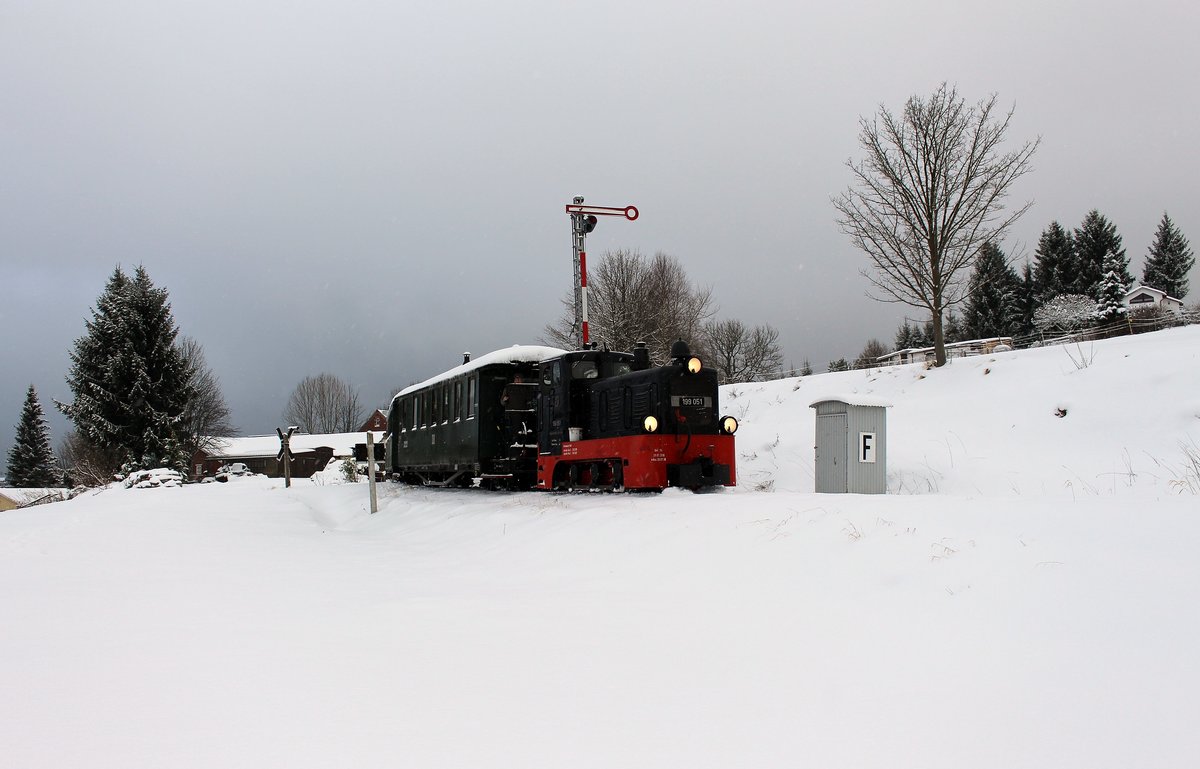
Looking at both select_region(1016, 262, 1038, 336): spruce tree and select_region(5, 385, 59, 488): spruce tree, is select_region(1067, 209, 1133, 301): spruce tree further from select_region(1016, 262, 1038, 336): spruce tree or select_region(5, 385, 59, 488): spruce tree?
select_region(5, 385, 59, 488): spruce tree

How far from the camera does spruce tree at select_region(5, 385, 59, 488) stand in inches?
2095

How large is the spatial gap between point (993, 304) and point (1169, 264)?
15717mm

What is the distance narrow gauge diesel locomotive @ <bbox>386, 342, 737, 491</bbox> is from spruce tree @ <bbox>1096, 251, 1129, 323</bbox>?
39.8 m

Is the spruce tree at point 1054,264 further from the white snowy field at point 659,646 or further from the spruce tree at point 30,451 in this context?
the spruce tree at point 30,451

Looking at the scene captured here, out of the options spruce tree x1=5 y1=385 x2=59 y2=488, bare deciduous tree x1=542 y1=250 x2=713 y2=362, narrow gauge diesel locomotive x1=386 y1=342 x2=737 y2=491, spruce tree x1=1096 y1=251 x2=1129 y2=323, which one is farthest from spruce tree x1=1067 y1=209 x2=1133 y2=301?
spruce tree x1=5 y1=385 x2=59 y2=488

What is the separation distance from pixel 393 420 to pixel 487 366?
31.3ft

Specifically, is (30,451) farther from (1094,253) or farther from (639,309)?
(1094,253)

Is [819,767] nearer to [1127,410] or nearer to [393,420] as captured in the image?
[1127,410]

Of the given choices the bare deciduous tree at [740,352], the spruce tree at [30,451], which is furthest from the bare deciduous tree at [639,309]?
the spruce tree at [30,451]

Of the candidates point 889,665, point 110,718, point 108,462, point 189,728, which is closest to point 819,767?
point 889,665

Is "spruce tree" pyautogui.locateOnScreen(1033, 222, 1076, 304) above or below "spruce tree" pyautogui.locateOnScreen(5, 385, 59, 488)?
above

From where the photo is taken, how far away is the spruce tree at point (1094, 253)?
48906mm

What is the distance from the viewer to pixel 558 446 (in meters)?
12.7

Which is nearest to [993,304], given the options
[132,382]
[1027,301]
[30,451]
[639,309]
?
[1027,301]
